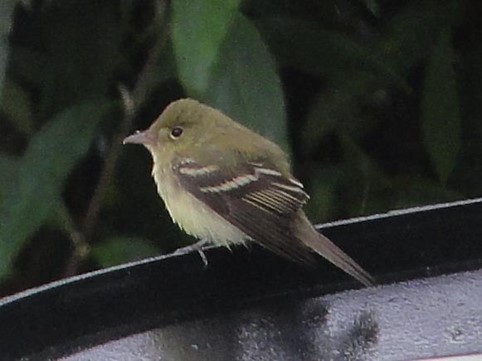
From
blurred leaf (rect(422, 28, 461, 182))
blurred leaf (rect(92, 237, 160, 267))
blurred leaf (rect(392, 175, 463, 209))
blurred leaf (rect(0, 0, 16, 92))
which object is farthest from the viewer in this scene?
blurred leaf (rect(392, 175, 463, 209))

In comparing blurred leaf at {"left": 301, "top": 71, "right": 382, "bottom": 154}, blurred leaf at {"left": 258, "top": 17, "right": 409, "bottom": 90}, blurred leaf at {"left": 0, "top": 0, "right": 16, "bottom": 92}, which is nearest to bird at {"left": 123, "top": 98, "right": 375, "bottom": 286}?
blurred leaf at {"left": 301, "top": 71, "right": 382, "bottom": 154}

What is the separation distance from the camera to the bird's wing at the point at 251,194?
9.34 feet

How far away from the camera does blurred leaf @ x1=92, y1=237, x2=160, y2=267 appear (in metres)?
2.99

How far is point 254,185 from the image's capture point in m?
3.11

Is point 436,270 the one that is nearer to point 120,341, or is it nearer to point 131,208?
point 120,341

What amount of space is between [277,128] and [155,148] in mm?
634

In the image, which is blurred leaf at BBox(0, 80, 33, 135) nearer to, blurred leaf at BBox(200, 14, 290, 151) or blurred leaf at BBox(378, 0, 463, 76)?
blurred leaf at BBox(200, 14, 290, 151)

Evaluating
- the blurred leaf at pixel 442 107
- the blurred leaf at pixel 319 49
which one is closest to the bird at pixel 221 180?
the blurred leaf at pixel 319 49

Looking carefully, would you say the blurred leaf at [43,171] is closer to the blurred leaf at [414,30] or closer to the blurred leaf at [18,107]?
the blurred leaf at [18,107]

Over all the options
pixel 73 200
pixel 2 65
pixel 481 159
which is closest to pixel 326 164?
pixel 481 159

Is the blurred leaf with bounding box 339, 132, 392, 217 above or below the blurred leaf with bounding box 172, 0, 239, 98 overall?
above

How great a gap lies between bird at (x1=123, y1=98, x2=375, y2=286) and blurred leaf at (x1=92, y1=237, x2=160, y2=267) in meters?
0.12

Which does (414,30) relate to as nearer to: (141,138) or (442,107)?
(442,107)

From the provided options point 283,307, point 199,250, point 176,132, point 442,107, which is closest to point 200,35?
point 199,250
